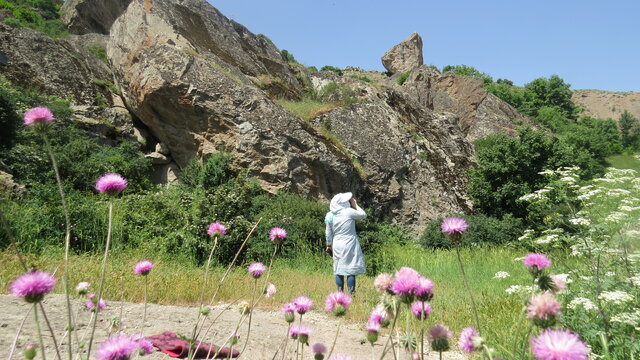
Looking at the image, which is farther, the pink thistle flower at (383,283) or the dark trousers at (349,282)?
the dark trousers at (349,282)

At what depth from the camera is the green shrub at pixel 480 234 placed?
11.6 meters

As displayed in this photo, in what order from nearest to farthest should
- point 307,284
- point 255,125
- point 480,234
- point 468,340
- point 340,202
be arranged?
point 468,340 → point 340,202 → point 307,284 → point 255,125 → point 480,234

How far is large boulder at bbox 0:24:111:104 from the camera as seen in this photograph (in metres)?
12.2

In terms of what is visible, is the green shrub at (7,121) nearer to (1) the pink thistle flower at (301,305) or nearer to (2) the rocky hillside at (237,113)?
(2) the rocky hillside at (237,113)

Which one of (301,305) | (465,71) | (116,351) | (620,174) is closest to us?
(116,351)

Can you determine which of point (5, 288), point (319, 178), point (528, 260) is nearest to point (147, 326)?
point (5, 288)

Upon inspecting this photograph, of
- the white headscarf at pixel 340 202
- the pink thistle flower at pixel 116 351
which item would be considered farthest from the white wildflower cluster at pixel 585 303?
the white headscarf at pixel 340 202

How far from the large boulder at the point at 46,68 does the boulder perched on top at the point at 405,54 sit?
49073mm

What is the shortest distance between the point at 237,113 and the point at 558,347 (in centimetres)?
1108

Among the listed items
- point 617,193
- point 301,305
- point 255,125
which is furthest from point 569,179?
point 255,125

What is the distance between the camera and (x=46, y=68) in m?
12.9

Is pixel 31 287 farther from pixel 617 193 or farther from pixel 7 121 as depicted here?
pixel 7 121

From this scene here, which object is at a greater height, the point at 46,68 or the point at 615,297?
the point at 46,68

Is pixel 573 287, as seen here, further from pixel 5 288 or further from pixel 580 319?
pixel 5 288
